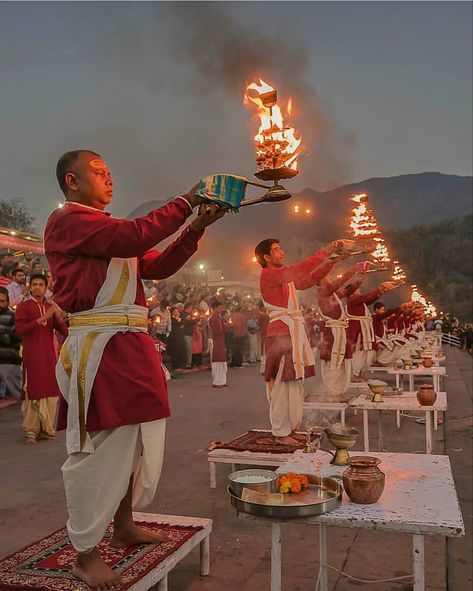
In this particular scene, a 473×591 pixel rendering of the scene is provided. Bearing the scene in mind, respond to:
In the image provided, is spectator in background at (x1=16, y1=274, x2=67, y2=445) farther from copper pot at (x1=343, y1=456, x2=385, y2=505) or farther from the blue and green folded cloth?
copper pot at (x1=343, y1=456, x2=385, y2=505)

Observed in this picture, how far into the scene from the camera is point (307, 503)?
2.49 meters

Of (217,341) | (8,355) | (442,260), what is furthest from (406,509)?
(442,260)

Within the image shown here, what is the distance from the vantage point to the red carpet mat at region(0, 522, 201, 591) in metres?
2.85

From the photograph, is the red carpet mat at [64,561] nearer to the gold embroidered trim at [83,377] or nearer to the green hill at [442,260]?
the gold embroidered trim at [83,377]

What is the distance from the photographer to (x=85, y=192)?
3014 mm

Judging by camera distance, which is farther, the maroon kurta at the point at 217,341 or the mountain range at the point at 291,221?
the mountain range at the point at 291,221

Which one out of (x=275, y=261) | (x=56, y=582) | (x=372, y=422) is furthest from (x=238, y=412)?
(x=56, y=582)

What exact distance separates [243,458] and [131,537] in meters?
2.24

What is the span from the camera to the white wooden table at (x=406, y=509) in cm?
238

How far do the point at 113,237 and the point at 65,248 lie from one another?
0.29 meters

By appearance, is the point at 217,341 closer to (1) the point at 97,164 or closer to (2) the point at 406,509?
(1) the point at 97,164

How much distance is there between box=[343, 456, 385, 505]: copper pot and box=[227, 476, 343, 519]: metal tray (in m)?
0.06

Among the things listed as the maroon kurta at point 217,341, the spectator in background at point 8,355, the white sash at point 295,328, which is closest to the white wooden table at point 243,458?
the white sash at point 295,328

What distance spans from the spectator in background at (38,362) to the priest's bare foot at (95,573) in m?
5.03
